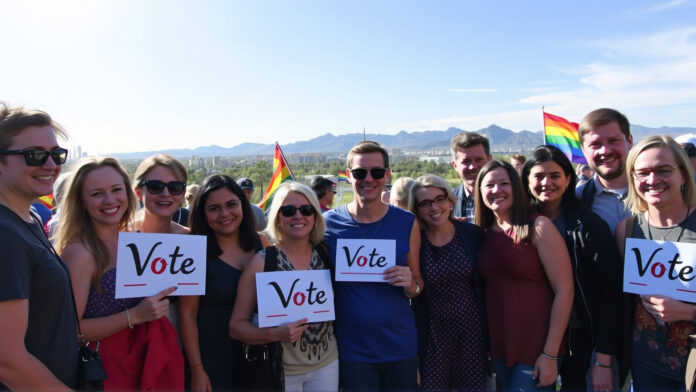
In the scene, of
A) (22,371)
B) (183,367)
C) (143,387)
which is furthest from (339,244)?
(22,371)

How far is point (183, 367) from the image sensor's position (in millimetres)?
2969

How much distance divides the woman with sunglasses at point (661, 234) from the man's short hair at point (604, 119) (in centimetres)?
88

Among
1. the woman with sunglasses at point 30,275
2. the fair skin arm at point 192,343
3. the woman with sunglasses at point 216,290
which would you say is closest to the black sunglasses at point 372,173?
the woman with sunglasses at point 216,290

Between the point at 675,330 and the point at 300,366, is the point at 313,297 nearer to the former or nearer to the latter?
the point at 300,366

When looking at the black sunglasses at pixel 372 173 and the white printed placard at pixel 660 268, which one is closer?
the white printed placard at pixel 660 268

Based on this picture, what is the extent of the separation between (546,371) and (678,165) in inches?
70.5

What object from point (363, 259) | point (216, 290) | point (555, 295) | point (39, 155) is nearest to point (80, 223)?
point (39, 155)

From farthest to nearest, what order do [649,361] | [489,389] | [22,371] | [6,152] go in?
[489,389], [649,361], [6,152], [22,371]

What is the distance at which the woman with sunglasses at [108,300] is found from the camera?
8.93 feet

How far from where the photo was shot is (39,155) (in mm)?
2330

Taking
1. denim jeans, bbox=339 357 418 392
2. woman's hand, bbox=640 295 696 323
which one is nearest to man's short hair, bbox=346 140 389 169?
denim jeans, bbox=339 357 418 392

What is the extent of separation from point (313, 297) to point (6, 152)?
82.1 inches

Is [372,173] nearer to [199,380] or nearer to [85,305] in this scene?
[199,380]

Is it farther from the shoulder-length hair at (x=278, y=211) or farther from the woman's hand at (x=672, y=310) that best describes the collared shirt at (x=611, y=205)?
the shoulder-length hair at (x=278, y=211)
